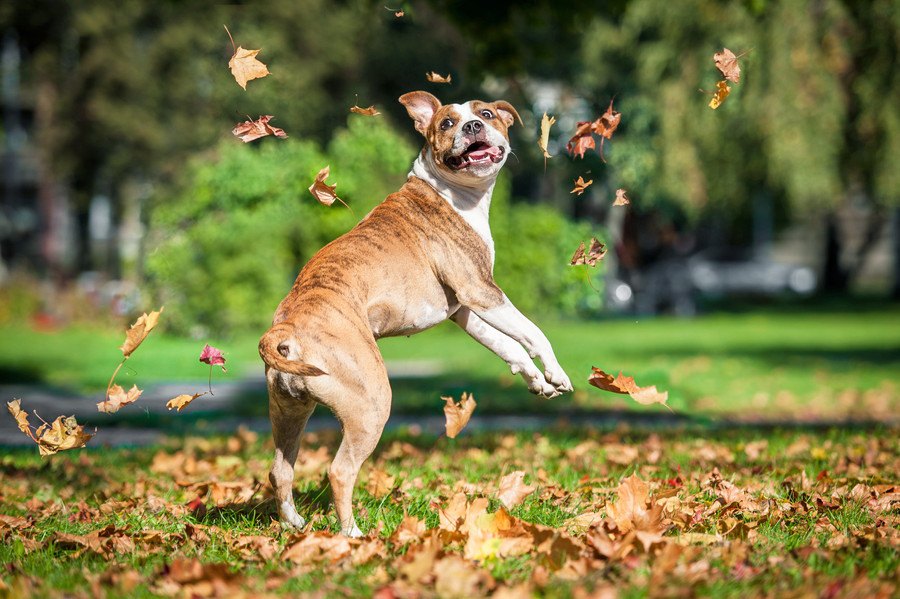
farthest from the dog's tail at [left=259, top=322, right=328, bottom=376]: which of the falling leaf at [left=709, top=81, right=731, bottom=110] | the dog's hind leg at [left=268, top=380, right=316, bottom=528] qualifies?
the falling leaf at [left=709, top=81, right=731, bottom=110]

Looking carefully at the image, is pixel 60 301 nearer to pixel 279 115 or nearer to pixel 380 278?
pixel 279 115

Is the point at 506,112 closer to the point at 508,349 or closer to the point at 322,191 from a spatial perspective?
the point at 322,191

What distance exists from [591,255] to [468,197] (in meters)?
0.59

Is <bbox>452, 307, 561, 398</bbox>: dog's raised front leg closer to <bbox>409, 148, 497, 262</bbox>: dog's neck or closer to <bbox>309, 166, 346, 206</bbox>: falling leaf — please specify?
<bbox>409, 148, 497, 262</bbox>: dog's neck

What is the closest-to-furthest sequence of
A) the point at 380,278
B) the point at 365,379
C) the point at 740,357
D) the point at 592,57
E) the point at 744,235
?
the point at 365,379
the point at 380,278
the point at 740,357
the point at 592,57
the point at 744,235

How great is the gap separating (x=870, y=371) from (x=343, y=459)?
11.9 metres

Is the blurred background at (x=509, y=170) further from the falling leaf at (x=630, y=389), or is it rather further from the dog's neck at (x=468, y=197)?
the falling leaf at (x=630, y=389)

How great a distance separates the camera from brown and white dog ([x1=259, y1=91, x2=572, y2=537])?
3916mm

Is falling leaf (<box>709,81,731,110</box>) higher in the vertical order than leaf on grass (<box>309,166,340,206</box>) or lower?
higher

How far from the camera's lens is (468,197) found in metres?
4.67

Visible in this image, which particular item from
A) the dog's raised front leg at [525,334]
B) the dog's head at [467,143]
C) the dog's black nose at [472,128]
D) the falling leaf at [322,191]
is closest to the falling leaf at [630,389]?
the dog's raised front leg at [525,334]

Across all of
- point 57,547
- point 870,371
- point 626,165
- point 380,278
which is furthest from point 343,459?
point 626,165

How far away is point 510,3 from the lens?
28.7 feet

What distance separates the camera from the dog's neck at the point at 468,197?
15.2ft
